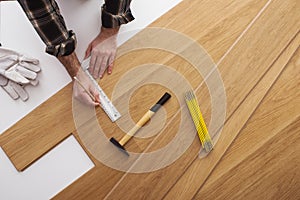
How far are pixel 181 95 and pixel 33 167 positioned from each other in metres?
0.47

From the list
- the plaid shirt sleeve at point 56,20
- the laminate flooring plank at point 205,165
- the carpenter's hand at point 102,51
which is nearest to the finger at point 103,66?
the carpenter's hand at point 102,51

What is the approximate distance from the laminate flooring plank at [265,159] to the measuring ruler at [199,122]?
64mm

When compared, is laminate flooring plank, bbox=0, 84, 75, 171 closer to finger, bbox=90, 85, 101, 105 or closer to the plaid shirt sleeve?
finger, bbox=90, 85, 101, 105

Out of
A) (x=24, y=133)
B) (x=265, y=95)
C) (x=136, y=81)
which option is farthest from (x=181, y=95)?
(x=24, y=133)

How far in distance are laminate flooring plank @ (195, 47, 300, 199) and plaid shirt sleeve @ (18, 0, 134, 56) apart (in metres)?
0.48

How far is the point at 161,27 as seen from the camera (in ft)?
3.81

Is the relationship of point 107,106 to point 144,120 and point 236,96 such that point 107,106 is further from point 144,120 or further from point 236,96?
point 236,96

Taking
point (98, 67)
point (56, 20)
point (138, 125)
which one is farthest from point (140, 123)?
point (56, 20)

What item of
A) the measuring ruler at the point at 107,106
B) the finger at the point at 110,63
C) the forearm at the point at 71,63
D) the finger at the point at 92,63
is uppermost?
the forearm at the point at 71,63

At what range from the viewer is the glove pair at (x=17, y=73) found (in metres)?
1.12

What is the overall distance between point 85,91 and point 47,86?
13 cm

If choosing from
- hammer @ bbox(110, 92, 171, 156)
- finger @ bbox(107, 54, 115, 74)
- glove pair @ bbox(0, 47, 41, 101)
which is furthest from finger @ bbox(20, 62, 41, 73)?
hammer @ bbox(110, 92, 171, 156)

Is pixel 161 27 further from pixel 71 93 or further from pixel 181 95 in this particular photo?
pixel 71 93

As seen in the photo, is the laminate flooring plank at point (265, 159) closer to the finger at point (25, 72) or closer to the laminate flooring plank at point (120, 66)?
the laminate flooring plank at point (120, 66)
